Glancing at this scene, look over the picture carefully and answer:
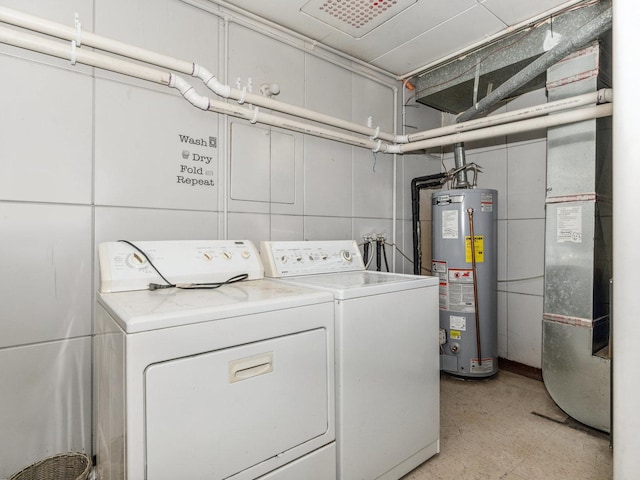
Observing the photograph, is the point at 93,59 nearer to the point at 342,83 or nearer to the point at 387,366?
the point at 342,83

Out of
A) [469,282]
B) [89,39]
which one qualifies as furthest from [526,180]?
[89,39]

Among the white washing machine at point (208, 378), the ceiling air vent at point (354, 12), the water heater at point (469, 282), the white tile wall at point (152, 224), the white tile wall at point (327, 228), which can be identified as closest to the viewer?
the white washing machine at point (208, 378)

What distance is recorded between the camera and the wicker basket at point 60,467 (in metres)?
1.36

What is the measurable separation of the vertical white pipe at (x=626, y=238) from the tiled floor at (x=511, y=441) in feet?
1.67

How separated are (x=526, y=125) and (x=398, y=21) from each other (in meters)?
0.98

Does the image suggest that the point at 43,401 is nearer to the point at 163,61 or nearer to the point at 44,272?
the point at 44,272

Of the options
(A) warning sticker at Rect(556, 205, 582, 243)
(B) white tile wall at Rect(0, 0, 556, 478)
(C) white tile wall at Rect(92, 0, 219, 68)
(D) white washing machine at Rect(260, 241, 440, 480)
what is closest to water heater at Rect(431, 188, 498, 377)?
(A) warning sticker at Rect(556, 205, 582, 243)

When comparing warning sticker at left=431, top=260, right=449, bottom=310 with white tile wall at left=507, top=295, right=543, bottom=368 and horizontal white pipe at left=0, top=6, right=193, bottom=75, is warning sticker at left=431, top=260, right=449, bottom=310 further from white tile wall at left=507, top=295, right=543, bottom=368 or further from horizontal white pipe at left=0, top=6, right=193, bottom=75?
horizontal white pipe at left=0, top=6, right=193, bottom=75

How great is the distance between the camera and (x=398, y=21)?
2.14 m

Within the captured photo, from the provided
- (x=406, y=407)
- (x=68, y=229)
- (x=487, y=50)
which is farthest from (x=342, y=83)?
(x=406, y=407)

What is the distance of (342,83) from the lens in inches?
101

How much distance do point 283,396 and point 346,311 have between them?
38 cm

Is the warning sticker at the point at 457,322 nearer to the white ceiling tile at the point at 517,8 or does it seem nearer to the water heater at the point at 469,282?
the water heater at the point at 469,282

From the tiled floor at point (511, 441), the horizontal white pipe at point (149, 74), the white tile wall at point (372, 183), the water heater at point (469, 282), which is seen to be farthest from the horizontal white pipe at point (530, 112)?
the tiled floor at point (511, 441)
